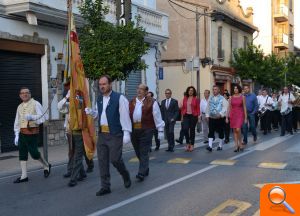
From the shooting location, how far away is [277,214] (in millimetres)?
2971

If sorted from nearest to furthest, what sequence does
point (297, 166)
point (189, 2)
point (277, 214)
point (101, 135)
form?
point (277, 214) → point (101, 135) → point (297, 166) → point (189, 2)

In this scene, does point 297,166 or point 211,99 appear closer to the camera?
point 297,166

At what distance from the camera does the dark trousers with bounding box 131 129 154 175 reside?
28.6 ft

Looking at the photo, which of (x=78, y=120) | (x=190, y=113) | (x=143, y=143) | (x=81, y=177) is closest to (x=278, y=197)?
(x=78, y=120)

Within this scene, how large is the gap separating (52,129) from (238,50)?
734 inches

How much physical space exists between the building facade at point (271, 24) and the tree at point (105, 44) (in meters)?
30.3

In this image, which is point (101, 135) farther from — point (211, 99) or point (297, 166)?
point (211, 99)

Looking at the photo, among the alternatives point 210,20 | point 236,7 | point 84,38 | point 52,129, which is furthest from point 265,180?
point 236,7

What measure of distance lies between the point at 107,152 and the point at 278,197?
469 cm

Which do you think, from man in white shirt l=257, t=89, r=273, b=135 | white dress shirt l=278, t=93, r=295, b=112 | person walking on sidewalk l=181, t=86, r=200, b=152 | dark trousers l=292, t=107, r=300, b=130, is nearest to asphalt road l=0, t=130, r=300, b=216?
person walking on sidewalk l=181, t=86, r=200, b=152

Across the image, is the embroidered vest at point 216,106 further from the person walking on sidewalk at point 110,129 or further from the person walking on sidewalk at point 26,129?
the person walking on sidewalk at point 110,129

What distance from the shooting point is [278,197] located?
2947 millimetres

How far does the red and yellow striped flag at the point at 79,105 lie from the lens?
26.7ft

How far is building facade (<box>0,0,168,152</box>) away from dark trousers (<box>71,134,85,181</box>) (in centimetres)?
617
